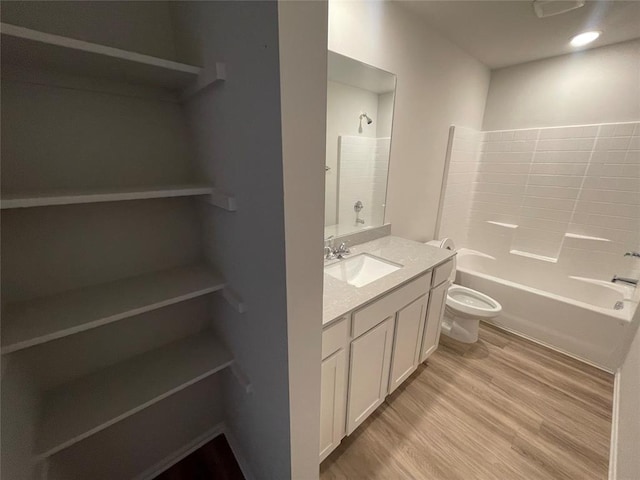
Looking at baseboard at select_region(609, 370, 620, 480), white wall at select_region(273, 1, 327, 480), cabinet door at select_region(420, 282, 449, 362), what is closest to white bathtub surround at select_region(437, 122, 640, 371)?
baseboard at select_region(609, 370, 620, 480)

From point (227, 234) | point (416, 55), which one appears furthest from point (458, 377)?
point (416, 55)

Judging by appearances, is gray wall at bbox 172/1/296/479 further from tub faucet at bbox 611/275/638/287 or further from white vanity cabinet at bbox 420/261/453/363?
tub faucet at bbox 611/275/638/287

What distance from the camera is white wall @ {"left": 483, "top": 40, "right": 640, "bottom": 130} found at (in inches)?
77.8

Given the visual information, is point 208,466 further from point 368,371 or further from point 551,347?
point 551,347

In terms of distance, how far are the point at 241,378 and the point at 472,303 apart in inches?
79.2

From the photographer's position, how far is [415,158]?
2.04 m

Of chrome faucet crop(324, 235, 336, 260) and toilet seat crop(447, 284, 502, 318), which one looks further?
toilet seat crop(447, 284, 502, 318)

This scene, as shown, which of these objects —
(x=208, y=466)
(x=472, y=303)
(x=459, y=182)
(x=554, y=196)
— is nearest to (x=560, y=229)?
(x=554, y=196)

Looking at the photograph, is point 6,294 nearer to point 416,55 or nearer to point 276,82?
point 276,82

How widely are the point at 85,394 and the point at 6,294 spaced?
42cm

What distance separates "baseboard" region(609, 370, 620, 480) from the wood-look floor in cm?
2

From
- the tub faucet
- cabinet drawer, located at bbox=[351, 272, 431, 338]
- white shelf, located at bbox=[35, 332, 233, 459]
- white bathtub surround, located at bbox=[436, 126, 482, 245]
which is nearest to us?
white shelf, located at bbox=[35, 332, 233, 459]

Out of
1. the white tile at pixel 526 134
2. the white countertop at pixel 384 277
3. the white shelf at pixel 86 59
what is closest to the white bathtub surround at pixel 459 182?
the white tile at pixel 526 134

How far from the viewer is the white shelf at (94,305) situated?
0.67 m
